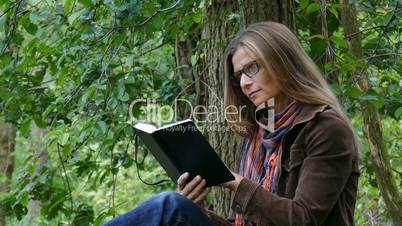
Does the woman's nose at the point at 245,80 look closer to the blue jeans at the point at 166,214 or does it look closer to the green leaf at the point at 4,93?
the blue jeans at the point at 166,214

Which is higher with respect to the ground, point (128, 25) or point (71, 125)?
point (128, 25)

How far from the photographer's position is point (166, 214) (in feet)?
7.72

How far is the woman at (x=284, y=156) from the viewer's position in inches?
90.7

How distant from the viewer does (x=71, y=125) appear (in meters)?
3.57

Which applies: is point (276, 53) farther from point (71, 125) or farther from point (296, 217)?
point (71, 125)

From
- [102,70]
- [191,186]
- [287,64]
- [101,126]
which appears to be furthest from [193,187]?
[102,70]

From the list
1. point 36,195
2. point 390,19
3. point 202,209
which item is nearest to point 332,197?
point 202,209

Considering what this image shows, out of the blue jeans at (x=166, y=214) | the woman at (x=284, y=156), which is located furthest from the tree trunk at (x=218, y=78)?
the blue jeans at (x=166, y=214)

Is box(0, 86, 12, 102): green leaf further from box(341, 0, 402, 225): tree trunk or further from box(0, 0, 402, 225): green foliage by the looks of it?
box(341, 0, 402, 225): tree trunk

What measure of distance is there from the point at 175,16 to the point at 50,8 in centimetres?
66

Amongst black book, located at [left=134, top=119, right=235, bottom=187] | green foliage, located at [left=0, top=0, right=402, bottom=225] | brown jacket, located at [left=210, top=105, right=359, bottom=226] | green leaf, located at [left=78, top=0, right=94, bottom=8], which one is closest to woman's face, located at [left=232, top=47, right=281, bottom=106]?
brown jacket, located at [left=210, top=105, right=359, bottom=226]

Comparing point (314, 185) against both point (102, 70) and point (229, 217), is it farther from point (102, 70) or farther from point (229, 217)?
point (102, 70)

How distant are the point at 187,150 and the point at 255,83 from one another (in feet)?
1.32

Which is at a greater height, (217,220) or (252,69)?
(252,69)
